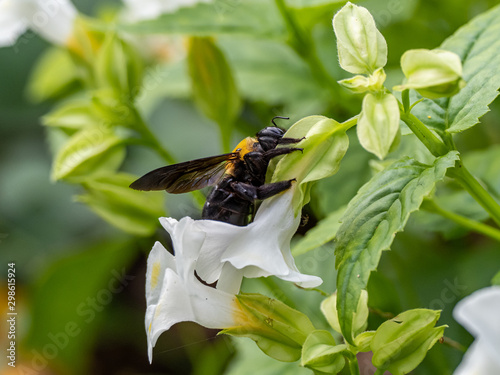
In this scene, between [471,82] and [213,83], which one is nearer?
[471,82]

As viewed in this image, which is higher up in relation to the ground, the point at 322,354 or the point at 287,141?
the point at 287,141

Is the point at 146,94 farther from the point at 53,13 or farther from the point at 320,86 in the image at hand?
the point at 320,86

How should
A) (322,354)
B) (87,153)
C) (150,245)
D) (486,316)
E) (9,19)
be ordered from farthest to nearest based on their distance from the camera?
(150,245)
(9,19)
(87,153)
(322,354)
(486,316)

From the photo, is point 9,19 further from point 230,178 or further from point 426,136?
point 426,136

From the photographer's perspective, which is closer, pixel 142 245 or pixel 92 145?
pixel 92 145

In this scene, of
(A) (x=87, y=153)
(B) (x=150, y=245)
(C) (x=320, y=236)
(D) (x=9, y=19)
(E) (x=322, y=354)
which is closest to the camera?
(E) (x=322, y=354)

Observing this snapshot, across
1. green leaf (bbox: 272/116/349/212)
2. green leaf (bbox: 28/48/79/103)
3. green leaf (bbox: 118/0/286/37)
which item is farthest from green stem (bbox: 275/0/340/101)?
green leaf (bbox: 28/48/79/103)

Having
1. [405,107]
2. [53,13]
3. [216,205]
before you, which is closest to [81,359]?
[53,13]

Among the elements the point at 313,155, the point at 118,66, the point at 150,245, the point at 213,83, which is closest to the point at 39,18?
the point at 118,66
